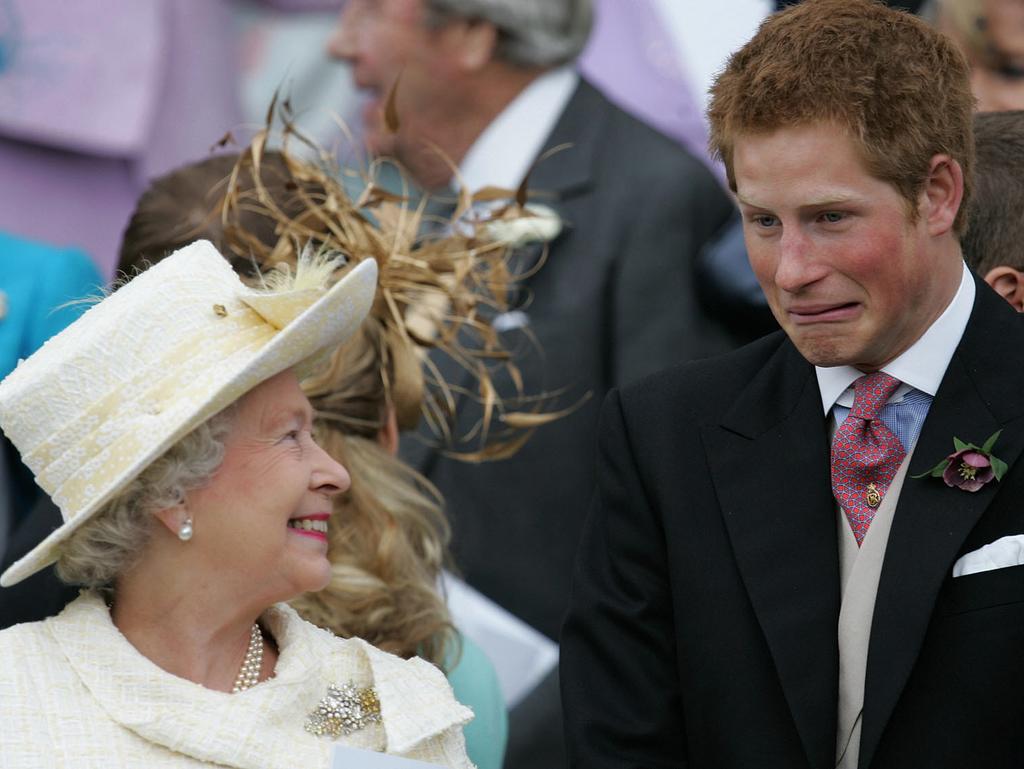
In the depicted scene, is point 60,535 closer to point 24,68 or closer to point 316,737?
point 316,737

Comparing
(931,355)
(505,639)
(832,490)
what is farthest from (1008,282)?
(505,639)

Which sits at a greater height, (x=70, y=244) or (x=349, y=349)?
(x=349, y=349)

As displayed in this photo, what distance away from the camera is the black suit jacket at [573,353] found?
4750 mm

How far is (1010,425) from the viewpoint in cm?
263

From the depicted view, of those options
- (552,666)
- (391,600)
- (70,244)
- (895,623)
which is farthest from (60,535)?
(70,244)

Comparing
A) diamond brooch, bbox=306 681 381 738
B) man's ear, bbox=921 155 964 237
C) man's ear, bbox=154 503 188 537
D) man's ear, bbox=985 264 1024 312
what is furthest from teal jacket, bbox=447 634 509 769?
man's ear, bbox=921 155 964 237

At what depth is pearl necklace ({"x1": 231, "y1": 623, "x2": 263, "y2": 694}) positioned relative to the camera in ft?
9.27

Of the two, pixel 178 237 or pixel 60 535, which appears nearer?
pixel 60 535

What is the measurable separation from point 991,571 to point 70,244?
3.54 m

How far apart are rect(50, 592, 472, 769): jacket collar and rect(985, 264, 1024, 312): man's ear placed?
115cm

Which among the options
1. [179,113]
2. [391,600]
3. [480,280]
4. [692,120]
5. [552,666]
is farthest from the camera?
[179,113]

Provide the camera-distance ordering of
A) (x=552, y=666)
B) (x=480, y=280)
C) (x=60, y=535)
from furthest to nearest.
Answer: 1. (x=552, y=666)
2. (x=480, y=280)
3. (x=60, y=535)

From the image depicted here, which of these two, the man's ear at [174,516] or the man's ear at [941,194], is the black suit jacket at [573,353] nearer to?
the man's ear at [174,516]

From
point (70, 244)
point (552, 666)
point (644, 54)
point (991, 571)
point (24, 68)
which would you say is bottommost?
point (552, 666)
